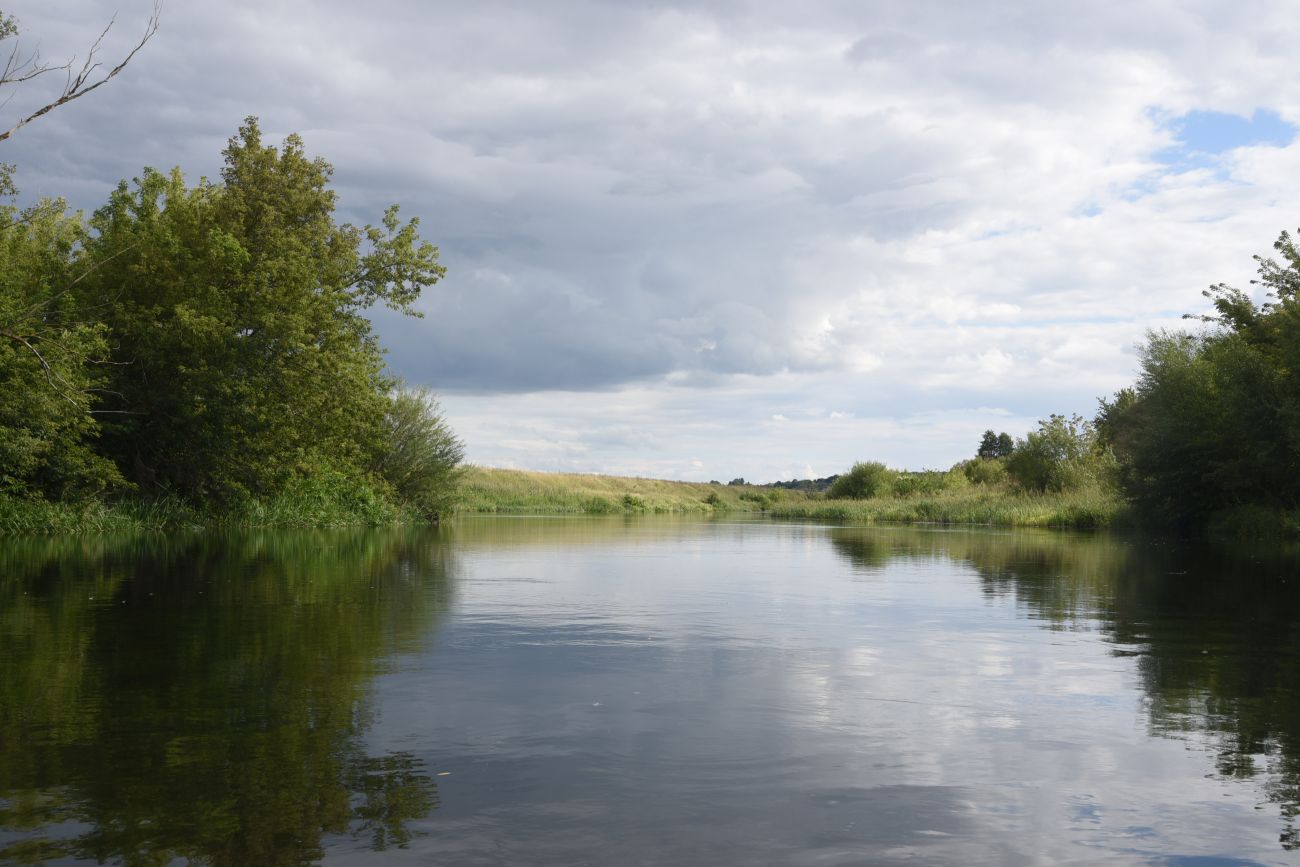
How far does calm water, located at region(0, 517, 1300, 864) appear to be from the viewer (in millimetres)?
4234

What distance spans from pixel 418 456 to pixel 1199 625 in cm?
3903

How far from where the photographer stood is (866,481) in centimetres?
8212

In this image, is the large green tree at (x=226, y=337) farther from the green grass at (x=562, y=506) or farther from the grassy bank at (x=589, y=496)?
the grassy bank at (x=589, y=496)

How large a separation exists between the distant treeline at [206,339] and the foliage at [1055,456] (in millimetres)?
44809

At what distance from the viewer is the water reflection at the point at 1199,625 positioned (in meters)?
6.09

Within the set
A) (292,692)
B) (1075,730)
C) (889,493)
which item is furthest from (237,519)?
(889,493)

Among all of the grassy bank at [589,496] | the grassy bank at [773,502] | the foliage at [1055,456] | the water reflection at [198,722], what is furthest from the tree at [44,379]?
the foliage at [1055,456]

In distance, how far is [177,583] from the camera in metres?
14.3

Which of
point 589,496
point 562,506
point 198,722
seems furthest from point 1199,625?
point 589,496

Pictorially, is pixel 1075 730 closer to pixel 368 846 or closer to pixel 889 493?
pixel 368 846

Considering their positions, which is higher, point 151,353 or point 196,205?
point 196,205

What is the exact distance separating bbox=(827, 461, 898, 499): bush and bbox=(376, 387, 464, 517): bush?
42.3 metres

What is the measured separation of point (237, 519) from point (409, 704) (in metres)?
29.7

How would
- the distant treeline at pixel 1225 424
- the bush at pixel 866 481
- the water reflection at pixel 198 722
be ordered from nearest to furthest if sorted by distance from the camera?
1. the water reflection at pixel 198 722
2. the distant treeline at pixel 1225 424
3. the bush at pixel 866 481
